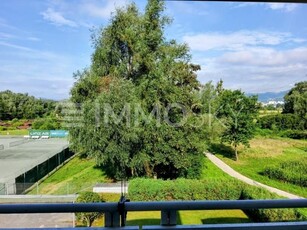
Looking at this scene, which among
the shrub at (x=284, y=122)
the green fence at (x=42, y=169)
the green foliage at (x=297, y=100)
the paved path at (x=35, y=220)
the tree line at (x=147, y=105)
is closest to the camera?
the paved path at (x=35, y=220)

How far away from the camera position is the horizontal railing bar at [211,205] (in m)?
0.74

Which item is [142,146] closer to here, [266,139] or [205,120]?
[205,120]

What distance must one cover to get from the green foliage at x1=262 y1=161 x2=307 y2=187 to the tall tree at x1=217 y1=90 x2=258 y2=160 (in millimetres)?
721

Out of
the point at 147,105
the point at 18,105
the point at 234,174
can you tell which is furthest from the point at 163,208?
the point at 147,105

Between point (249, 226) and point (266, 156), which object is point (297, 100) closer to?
point (266, 156)

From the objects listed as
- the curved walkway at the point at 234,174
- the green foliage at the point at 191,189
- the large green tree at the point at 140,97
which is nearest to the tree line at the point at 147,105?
the large green tree at the point at 140,97

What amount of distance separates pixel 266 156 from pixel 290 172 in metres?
0.85

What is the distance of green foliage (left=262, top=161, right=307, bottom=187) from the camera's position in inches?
182

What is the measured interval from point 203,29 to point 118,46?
279 centimetres

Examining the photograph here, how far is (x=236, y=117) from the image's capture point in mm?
5629

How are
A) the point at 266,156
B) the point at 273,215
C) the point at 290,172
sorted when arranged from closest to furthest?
the point at 273,215 → the point at 266,156 → the point at 290,172

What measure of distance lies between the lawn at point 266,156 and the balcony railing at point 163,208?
3.74 metres

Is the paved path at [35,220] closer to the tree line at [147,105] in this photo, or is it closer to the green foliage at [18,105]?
the green foliage at [18,105]

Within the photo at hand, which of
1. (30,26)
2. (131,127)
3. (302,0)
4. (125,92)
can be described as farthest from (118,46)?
(302,0)
